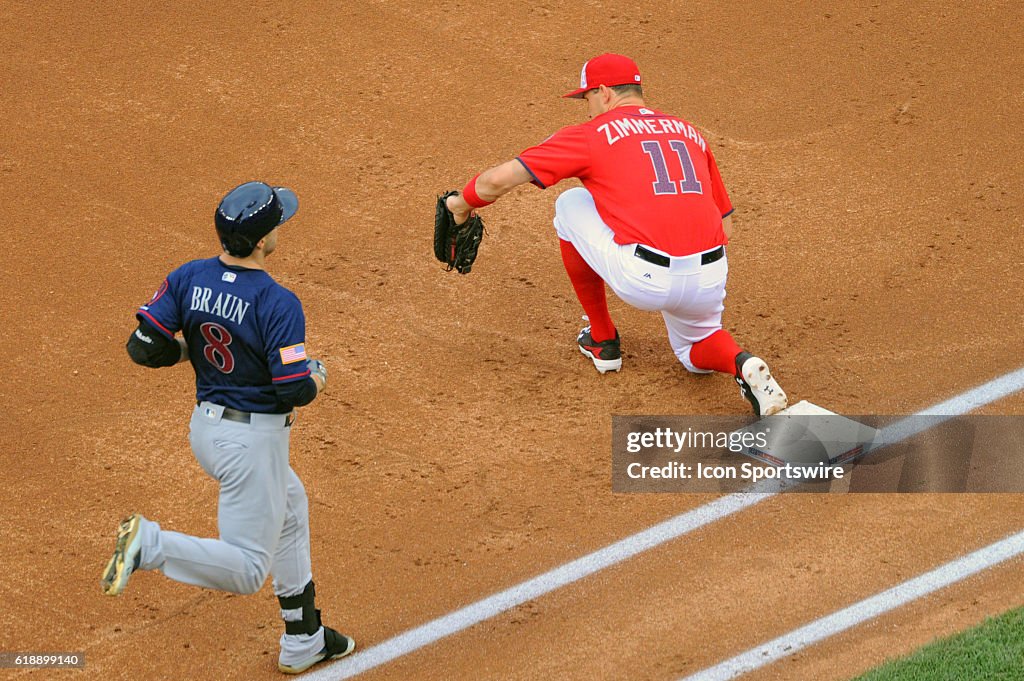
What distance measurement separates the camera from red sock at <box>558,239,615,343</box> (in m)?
6.02

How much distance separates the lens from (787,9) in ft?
29.3

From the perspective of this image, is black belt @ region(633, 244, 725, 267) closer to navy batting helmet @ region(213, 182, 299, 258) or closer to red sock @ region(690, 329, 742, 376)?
red sock @ region(690, 329, 742, 376)

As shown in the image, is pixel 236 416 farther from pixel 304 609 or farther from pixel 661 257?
pixel 661 257

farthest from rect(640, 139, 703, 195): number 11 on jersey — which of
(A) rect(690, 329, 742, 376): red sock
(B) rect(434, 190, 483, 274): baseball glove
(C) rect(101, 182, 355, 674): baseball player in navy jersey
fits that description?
(C) rect(101, 182, 355, 674): baseball player in navy jersey

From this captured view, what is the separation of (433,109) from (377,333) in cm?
230

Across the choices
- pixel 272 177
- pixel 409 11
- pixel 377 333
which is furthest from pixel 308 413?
pixel 409 11

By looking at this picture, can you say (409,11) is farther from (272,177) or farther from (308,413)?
(308,413)

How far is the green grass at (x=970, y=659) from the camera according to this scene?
13.9 ft

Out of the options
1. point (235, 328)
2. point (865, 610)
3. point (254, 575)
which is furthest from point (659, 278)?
point (254, 575)

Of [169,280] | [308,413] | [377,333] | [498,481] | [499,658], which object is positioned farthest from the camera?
[377,333]

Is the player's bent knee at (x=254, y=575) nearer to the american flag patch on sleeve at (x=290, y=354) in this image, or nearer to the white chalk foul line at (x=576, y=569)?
the white chalk foul line at (x=576, y=569)

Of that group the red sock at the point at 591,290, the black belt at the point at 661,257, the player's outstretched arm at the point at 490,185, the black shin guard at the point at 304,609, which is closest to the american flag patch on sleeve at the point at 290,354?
the black shin guard at the point at 304,609

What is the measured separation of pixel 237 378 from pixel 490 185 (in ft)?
6.06

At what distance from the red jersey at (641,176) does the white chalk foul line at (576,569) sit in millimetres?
1159
